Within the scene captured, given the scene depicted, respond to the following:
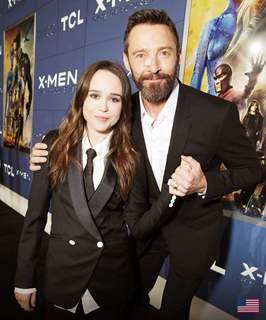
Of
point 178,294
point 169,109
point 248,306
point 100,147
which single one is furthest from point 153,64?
point 248,306

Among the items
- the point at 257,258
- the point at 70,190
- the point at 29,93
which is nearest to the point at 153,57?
the point at 70,190

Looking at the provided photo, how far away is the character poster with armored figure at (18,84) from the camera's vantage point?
4.24 m

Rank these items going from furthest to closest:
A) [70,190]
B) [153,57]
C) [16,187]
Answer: [16,187], [153,57], [70,190]

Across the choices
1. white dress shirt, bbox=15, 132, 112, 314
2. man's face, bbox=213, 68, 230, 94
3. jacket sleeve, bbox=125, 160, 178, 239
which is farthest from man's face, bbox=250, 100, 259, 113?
white dress shirt, bbox=15, 132, 112, 314

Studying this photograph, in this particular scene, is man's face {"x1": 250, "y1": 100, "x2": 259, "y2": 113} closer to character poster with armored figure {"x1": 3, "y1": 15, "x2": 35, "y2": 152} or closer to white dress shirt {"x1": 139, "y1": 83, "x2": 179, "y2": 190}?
white dress shirt {"x1": 139, "y1": 83, "x2": 179, "y2": 190}

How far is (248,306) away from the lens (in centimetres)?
190

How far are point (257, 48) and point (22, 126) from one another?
11.8 feet

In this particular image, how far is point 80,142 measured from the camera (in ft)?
4.15

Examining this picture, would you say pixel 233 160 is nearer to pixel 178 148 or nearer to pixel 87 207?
pixel 178 148

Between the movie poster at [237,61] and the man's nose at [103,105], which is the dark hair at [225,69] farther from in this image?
the man's nose at [103,105]

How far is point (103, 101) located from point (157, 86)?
0.28m

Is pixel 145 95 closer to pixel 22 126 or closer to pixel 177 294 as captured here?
pixel 177 294

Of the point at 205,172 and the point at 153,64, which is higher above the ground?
the point at 153,64

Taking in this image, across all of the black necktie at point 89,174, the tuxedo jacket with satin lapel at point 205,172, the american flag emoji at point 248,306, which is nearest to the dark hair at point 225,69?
the tuxedo jacket with satin lapel at point 205,172
